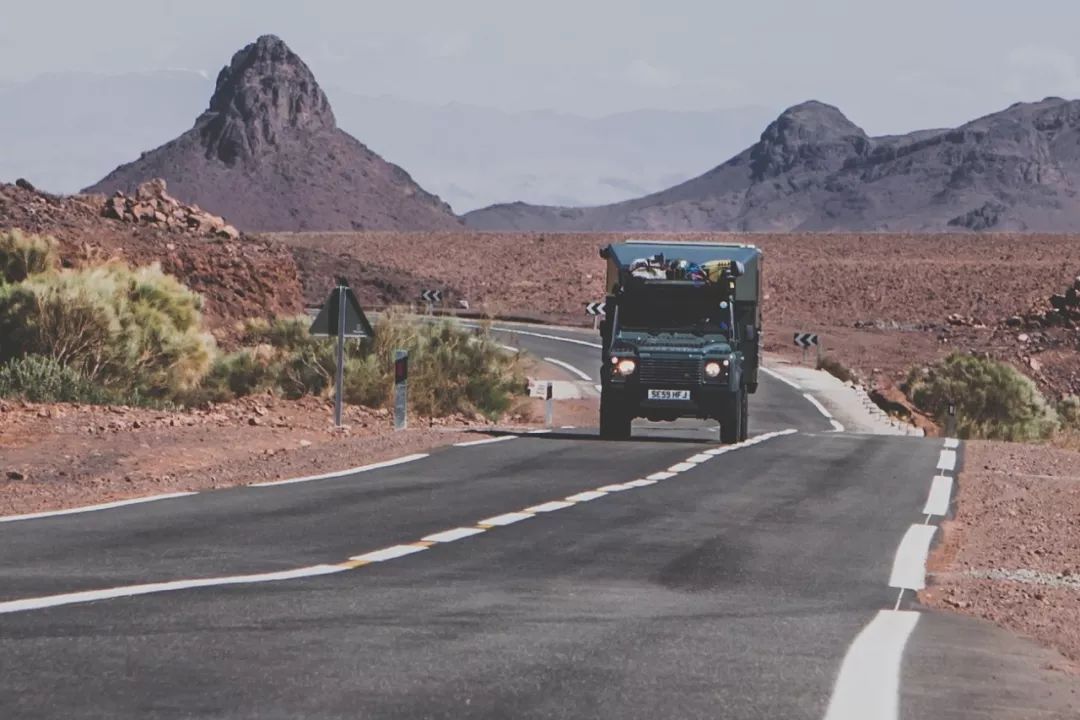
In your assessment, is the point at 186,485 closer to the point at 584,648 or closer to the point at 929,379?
the point at 584,648

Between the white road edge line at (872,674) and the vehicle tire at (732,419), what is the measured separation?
666 inches

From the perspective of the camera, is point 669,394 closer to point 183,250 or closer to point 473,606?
point 473,606

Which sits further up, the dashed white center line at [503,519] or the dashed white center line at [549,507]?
the dashed white center line at [503,519]

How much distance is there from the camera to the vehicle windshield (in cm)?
2669

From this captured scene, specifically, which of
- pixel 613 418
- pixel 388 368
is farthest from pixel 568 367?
pixel 613 418

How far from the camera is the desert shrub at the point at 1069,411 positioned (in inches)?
2320

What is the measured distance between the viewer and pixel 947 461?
25641 mm

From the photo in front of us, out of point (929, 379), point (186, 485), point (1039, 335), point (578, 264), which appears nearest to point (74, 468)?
point (186, 485)

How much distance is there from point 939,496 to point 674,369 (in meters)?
6.86

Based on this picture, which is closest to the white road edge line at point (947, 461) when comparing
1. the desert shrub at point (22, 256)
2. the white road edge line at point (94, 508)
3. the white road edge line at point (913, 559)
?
the white road edge line at point (913, 559)

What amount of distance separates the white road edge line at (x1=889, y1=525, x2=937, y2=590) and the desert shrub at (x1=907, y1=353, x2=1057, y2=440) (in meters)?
37.9

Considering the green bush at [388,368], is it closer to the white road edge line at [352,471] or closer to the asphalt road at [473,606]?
the white road edge line at [352,471]

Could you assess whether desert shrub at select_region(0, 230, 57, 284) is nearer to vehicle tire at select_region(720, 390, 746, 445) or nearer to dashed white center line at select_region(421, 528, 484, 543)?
vehicle tire at select_region(720, 390, 746, 445)

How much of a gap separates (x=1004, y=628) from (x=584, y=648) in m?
3.20
